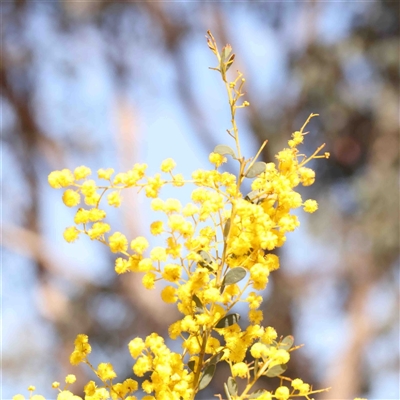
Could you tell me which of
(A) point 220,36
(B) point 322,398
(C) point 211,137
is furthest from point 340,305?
(A) point 220,36

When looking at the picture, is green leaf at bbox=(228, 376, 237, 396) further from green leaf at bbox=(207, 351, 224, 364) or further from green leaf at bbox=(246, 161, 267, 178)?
A: green leaf at bbox=(246, 161, 267, 178)

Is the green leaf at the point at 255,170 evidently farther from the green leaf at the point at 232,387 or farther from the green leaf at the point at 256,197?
the green leaf at the point at 232,387

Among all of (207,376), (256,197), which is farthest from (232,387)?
(256,197)

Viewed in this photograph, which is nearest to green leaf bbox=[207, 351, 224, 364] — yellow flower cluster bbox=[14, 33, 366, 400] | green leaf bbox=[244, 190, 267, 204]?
yellow flower cluster bbox=[14, 33, 366, 400]

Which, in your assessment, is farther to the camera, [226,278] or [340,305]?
[340,305]

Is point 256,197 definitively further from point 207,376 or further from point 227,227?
point 207,376

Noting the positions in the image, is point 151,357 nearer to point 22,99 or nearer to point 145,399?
point 145,399

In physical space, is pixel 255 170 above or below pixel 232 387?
above
